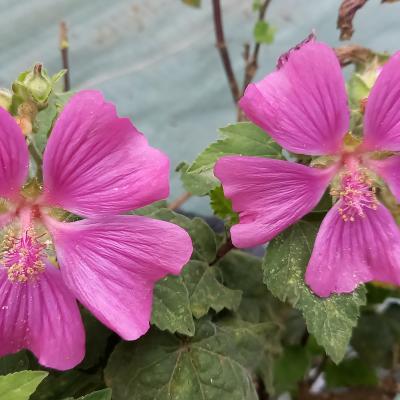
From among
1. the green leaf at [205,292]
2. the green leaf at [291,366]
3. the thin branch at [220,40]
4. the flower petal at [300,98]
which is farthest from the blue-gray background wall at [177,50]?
the flower petal at [300,98]

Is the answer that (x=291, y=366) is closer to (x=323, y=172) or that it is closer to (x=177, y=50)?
(x=323, y=172)

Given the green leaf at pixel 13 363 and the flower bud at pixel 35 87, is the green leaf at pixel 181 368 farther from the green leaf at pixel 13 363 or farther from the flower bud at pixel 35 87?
the flower bud at pixel 35 87

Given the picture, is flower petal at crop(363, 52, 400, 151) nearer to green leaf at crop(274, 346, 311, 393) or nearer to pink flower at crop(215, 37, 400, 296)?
pink flower at crop(215, 37, 400, 296)

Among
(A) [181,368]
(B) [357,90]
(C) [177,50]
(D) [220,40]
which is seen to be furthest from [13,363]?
(C) [177,50]

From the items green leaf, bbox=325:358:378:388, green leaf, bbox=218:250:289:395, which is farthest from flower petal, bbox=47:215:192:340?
green leaf, bbox=325:358:378:388

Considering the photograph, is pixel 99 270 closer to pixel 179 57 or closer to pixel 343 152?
pixel 343 152

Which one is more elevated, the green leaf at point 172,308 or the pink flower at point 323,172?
the pink flower at point 323,172

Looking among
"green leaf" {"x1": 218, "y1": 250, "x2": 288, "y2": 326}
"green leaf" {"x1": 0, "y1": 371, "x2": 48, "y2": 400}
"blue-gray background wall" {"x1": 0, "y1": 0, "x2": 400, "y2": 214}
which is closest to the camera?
"green leaf" {"x1": 0, "y1": 371, "x2": 48, "y2": 400}
